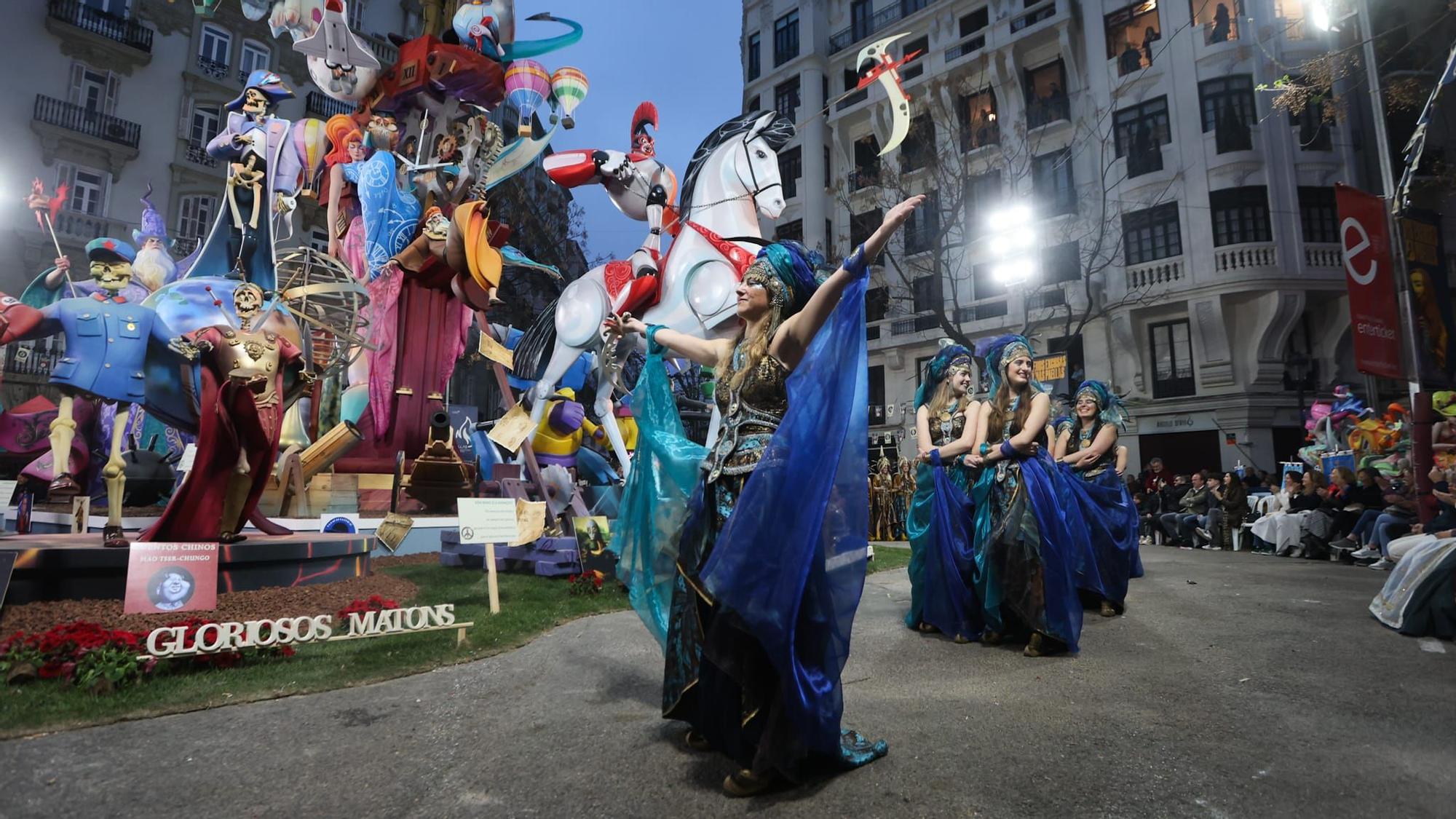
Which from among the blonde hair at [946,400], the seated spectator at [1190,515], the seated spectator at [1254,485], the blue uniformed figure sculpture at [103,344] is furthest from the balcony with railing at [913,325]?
the blue uniformed figure sculpture at [103,344]

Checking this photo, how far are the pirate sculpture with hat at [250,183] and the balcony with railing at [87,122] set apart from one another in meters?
2.23

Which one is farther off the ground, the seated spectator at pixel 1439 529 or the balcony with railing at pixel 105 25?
the balcony with railing at pixel 105 25

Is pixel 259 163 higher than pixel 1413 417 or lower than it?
higher

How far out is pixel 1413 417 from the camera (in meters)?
8.41

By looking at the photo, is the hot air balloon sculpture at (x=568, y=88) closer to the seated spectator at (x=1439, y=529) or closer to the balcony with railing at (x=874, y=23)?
the seated spectator at (x=1439, y=529)

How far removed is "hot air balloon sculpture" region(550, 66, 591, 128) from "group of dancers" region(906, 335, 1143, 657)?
9.81 m

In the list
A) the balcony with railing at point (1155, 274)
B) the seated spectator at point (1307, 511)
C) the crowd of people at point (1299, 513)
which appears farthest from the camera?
the balcony with railing at point (1155, 274)

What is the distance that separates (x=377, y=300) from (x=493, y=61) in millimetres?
4463

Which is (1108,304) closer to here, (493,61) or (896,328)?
(896,328)

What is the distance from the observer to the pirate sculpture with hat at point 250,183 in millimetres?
9719

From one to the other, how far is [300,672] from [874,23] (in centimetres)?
2944

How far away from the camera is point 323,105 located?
57.6ft

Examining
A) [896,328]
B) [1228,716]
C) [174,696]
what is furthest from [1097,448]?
[896,328]

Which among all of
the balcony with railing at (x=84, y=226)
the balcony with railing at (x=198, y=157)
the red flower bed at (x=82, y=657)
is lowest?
the red flower bed at (x=82, y=657)
